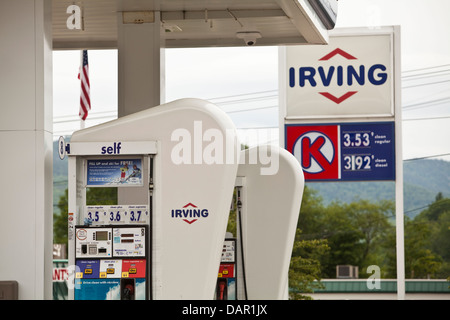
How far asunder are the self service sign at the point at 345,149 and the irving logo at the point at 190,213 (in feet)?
29.8

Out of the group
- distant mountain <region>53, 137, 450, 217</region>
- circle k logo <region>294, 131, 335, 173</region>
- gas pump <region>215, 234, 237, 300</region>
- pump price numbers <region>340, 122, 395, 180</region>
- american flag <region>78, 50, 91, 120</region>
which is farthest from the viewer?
distant mountain <region>53, 137, 450, 217</region>

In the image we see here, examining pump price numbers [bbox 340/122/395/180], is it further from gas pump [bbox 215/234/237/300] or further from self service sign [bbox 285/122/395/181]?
gas pump [bbox 215/234/237/300]

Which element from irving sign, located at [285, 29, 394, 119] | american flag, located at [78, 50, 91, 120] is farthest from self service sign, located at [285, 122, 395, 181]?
american flag, located at [78, 50, 91, 120]

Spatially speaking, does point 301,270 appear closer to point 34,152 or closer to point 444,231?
point 34,152

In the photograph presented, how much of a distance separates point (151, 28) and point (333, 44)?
6.84 metres

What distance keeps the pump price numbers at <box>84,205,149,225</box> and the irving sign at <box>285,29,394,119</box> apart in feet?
30.2

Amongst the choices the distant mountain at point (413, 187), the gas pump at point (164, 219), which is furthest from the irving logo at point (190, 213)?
the distant mountain at point (413, 187)

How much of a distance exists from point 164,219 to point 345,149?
9.54m

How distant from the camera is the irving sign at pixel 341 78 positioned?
59.4 ft

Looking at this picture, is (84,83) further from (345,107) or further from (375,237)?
(375,237)

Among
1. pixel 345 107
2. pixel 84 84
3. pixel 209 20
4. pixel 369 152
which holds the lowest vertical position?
pixel 369 152

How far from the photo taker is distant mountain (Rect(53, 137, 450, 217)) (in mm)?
76375

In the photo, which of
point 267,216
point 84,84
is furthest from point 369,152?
point 267,216

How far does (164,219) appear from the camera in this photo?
9.01 meters
